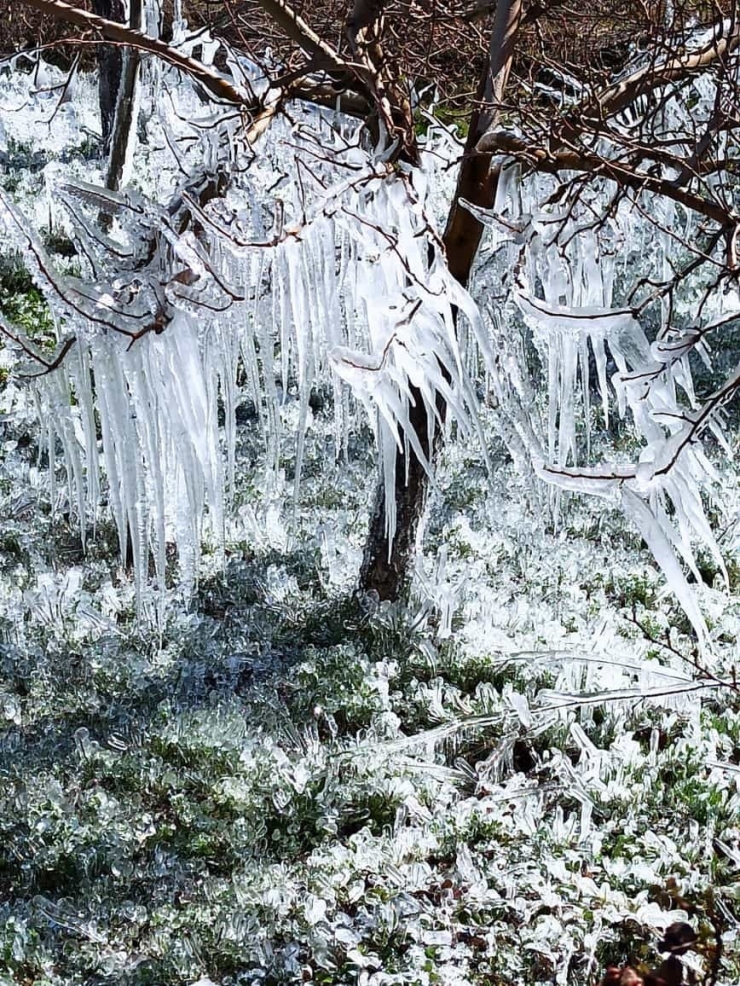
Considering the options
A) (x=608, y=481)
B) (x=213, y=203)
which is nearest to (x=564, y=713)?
(x=608, y=481)

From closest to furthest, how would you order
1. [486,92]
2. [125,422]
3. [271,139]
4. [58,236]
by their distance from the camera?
[125,422] → [486,92] → [271,139] → [58,236]

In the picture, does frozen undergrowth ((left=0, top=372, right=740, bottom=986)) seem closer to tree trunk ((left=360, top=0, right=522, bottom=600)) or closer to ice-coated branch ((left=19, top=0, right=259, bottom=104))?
tree trunk ((left=360, top=0, right=522, bottom=600))

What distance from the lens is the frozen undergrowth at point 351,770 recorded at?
2.90m

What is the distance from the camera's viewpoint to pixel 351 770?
3527mm

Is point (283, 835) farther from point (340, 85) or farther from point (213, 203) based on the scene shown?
point (340, 85)

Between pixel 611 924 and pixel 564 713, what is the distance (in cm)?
94

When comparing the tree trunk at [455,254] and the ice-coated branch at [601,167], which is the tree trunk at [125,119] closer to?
the tree trunk at [455,254]

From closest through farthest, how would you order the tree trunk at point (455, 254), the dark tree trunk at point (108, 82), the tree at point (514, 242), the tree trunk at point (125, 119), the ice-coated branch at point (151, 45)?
the tree at point (514, 242)
the ice-coated branch at point (151, 45)
the tree trunk at point (455, 254)
the tree trunk at point (125, 119)
the dark tree trunk at point (108, 82)

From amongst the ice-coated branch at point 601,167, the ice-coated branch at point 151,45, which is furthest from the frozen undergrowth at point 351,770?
the ice-coated branch at point 151,45

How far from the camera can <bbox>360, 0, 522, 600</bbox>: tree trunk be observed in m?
3.52

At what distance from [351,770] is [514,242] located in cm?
199

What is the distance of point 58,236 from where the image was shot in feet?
25.3

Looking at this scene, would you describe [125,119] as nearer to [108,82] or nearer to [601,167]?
[108,82]

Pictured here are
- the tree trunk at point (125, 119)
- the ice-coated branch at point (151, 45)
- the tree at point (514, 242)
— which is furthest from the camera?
the tree trunk at point (125, 119)
